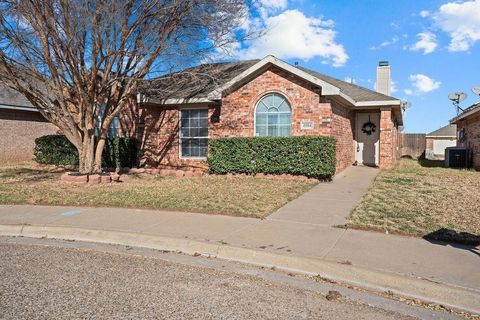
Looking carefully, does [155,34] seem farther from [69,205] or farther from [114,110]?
[69,205]

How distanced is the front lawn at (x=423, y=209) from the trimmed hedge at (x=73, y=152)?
10287mm

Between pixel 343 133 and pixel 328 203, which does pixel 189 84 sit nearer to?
pixel 343 133

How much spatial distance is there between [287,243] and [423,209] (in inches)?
153

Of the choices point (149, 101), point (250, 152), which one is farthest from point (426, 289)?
point (149, 101)

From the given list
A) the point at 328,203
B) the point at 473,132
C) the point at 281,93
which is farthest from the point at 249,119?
the point at 473,132

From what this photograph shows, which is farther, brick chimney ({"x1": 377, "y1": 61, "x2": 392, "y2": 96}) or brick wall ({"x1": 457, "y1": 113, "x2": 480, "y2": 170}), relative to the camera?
brick chimney ({"x1": 377, "y1": 61, "x2": 392, "y2": 96})

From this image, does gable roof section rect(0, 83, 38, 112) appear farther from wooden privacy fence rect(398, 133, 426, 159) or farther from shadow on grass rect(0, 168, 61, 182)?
wooden privacy fence rect(398, 133, 426, 159)

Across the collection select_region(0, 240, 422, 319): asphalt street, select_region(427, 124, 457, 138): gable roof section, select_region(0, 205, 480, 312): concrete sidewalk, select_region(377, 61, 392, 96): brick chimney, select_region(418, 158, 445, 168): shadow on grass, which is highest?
select_region(377, 61, 392, 96): brick chimney

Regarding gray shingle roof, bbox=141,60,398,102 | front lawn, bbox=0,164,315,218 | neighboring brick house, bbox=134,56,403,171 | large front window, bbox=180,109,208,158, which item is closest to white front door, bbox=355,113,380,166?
neighboring brick house, bbox=134,56,403,171

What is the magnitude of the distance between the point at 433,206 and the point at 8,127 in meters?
20.0

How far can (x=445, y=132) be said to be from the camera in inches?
1676

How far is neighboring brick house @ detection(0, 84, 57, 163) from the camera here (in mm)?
20234

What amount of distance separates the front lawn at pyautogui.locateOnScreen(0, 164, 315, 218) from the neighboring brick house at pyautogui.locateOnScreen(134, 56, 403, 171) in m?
2.52

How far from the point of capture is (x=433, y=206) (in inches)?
347
